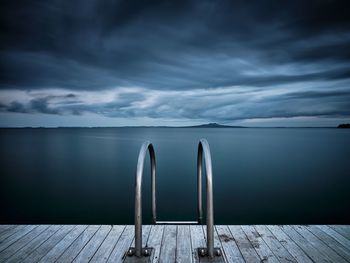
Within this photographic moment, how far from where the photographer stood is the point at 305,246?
3053mm

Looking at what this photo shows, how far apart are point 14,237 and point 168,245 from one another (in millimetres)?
Answer: 2068

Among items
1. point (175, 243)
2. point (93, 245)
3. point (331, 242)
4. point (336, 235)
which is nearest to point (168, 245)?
point (175, 243)

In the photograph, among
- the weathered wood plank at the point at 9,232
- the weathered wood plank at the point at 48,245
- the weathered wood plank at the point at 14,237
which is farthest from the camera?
the weathered wood plank at the point at 9,232

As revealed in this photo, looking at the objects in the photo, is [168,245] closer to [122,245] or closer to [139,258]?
[139,258]

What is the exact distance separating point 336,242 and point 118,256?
2696mm

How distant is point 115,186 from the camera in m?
13.7

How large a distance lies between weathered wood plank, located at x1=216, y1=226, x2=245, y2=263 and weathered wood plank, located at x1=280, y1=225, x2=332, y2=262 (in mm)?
795

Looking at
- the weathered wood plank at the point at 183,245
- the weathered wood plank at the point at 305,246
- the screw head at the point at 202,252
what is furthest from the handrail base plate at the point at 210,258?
the weathered wood plank at the point at 305,246

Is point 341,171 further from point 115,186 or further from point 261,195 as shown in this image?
point 115,186

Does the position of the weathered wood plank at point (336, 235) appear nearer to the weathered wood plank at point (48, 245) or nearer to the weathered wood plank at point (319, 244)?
the weathered wood plank at point (319, 244)

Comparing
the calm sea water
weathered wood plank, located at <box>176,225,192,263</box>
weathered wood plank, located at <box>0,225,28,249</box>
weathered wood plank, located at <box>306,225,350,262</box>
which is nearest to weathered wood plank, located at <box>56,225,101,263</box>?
weathered wood plank, located at <box>0,225,28,249</box>

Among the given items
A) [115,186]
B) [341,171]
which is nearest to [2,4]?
[115,186]

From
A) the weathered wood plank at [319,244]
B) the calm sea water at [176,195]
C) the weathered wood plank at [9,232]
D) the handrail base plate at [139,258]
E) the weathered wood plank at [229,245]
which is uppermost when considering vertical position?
the weathered wood plank at [9,232]

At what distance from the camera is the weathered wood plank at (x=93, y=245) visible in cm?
281
